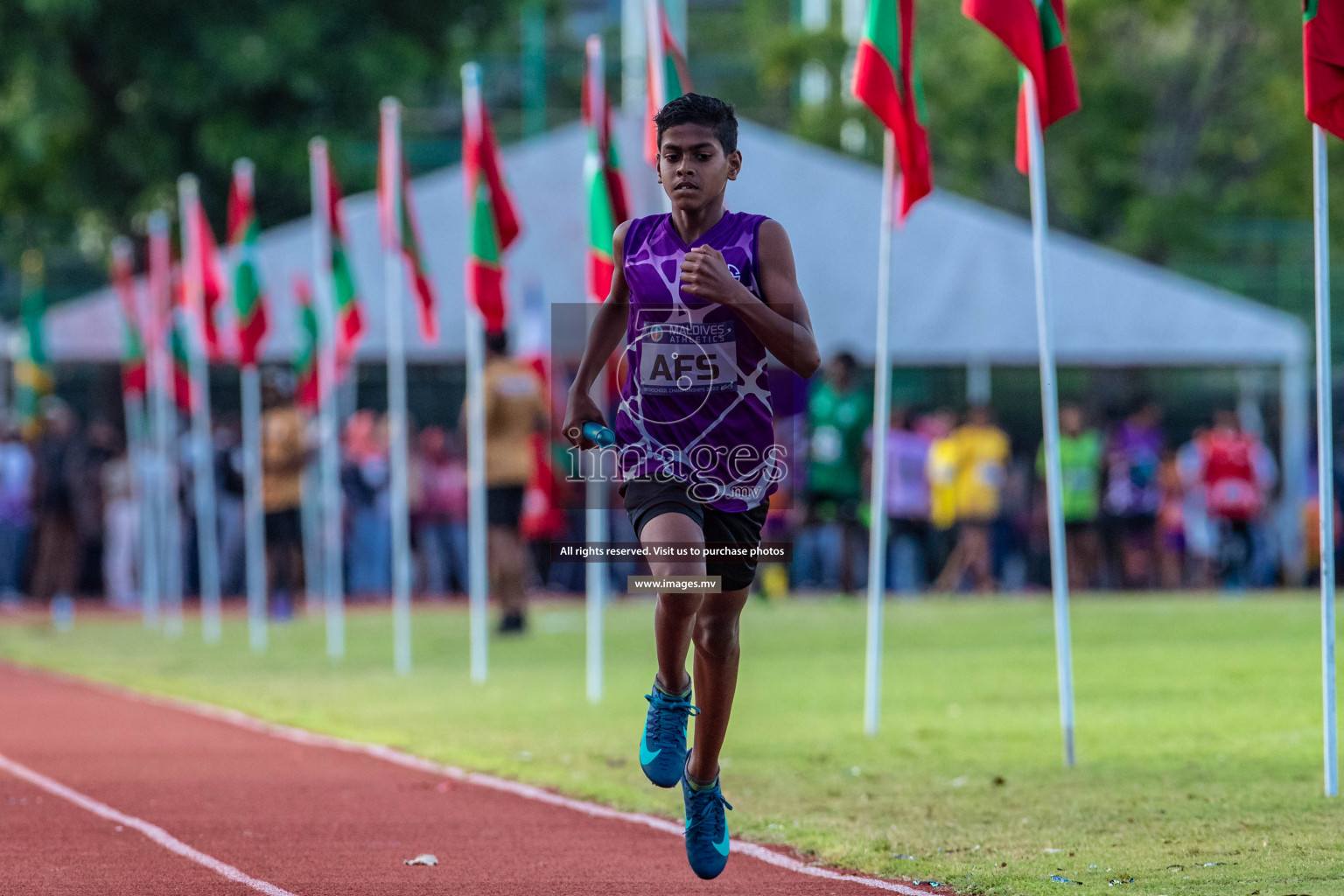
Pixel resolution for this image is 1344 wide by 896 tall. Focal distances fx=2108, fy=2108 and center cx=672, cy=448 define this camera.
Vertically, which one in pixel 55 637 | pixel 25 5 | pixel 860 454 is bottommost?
pixel 55 637

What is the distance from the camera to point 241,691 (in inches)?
545

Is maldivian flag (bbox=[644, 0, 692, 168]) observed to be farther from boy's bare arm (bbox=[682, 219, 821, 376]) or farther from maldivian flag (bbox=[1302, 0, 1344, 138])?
boy's bare arm (bbox=[682, 219, 821, 376])

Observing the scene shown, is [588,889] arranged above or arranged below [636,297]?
below

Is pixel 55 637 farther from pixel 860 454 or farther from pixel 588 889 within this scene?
pixel 588 889

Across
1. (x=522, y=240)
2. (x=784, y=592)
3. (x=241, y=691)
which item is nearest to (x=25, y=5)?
(x=522, y=240)

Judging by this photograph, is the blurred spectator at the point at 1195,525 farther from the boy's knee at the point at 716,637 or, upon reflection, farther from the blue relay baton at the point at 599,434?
the blue relay baton at the point at 599,434

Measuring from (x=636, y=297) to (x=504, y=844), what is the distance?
235 centimetres

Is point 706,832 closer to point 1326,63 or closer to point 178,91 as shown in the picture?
point 1326,63

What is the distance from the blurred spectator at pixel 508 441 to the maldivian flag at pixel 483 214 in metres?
2.18

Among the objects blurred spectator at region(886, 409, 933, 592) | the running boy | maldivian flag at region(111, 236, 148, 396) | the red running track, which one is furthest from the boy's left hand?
maldivian flag at region(111, 236, 148, 396)

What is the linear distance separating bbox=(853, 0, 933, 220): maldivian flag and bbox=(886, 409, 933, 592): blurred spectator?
11060 mm

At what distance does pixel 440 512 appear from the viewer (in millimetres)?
24531

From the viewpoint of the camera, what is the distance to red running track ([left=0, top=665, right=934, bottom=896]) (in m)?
6.69

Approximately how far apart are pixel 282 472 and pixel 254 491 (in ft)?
1.76
